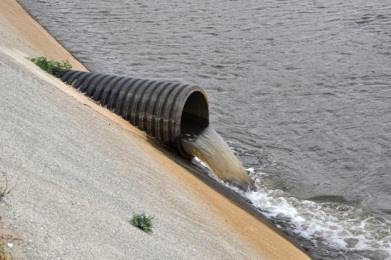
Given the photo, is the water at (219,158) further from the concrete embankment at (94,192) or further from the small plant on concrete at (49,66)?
the small plant on concrete at (49,66)

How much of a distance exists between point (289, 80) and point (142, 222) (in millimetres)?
12857

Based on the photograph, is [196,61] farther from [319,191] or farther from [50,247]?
[50,247]

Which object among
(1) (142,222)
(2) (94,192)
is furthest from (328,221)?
(2) (94,192)

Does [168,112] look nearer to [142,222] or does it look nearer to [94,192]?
[94,192]

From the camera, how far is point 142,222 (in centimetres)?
816

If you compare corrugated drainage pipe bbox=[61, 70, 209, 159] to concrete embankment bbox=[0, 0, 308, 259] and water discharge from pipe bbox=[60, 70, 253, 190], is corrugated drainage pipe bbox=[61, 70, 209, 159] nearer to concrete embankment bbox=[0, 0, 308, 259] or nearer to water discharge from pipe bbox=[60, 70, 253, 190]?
water discharge from pipe bbox=[60, 70, 253, 190]

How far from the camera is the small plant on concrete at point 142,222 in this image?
811 centimetres

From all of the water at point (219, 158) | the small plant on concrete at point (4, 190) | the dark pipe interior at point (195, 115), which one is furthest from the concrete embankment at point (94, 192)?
the dark pipe interior at point (195, 115)

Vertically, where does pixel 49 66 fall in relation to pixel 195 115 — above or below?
below

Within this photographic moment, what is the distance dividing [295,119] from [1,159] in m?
11.4

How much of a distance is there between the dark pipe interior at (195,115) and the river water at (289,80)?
125 cm

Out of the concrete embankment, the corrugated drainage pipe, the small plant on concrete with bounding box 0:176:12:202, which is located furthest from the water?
the small plant on concrete with bounding box 0:176:12:202

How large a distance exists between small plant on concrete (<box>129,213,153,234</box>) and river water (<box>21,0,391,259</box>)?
4860 millimetres

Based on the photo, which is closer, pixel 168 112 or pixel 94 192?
pixel 94 192
